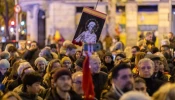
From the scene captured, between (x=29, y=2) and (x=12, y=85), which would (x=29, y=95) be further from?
(x=29, y=2)

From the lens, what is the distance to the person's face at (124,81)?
7.77 meters

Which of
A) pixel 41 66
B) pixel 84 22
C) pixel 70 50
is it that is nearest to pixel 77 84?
pixel 84 22

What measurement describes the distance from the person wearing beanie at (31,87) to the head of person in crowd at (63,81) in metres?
0.69

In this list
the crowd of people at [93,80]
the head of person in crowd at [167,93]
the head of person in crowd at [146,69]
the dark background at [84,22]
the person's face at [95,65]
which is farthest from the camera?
the dark background at [84,22]

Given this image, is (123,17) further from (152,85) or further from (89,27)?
(152,85)

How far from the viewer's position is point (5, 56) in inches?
623

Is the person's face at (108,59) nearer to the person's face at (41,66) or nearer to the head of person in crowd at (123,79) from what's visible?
the person's face at (41,66)

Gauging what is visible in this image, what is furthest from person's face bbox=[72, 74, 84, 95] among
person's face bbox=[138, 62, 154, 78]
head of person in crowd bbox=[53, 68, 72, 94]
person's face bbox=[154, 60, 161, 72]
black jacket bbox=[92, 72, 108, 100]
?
person's face bbox=[154, 60, 161, 72]

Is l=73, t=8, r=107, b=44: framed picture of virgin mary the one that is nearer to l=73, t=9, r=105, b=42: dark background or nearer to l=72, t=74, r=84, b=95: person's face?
l=73, t=9, r=105, b=42: dark background

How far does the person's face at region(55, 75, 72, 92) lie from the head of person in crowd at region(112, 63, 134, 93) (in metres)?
0.77

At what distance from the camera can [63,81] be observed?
850 centimetres

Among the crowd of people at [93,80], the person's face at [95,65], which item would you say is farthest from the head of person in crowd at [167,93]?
the person's face at [95,65]

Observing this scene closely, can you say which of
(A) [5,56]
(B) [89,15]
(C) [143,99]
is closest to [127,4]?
(A) [5,56]

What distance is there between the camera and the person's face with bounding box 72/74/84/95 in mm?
9292
